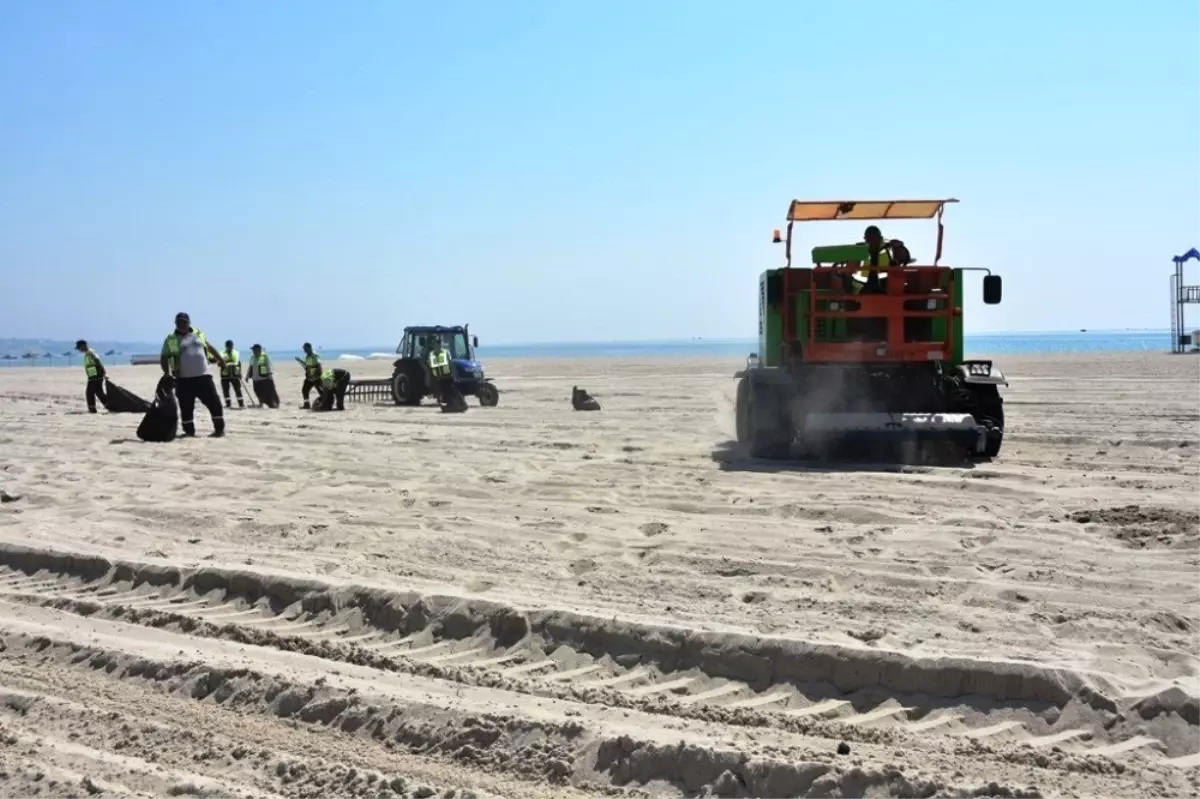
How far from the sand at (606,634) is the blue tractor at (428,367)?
11.4 m

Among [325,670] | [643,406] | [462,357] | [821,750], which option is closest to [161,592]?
[325,670]

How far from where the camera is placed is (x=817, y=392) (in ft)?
34.7

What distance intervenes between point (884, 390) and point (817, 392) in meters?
0.70

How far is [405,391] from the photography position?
21062mm

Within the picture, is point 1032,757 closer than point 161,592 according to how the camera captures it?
Yes

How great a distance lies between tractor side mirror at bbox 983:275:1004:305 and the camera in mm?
10316

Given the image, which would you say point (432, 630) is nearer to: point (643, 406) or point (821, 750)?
point (821, 750)

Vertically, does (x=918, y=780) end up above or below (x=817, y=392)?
below

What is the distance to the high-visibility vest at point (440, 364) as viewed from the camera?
19.1m

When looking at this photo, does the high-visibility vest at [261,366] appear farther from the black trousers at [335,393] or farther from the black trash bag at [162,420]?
the black trash bag at [162,420]

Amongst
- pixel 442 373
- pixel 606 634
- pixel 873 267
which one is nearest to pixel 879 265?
pixel 873 267

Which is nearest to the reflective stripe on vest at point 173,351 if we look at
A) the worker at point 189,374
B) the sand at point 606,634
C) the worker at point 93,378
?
the worker at point 189,374

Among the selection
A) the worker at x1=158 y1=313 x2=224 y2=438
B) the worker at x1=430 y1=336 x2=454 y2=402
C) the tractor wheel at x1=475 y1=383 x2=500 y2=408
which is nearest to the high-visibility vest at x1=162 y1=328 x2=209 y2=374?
the worker at x1=158 y1=313 x2=224 y2=438

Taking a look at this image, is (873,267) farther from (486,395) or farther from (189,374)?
(486,395)
